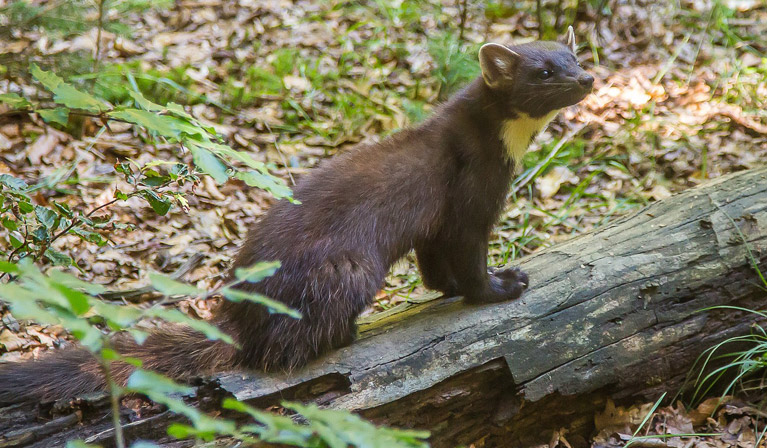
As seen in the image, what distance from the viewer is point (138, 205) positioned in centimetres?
634

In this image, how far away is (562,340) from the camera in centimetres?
414

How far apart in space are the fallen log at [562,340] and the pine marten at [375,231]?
171mm

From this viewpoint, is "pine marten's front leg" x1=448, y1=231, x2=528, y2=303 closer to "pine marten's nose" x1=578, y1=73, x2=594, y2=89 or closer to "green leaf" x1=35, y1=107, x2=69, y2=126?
"pine marten's nose" x1=578, y1=73, x2=594, y2=89

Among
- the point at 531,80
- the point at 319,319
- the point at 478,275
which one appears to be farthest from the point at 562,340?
the point at 531,80

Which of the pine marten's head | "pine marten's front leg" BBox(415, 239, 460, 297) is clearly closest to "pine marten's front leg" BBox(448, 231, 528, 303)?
"pine marten's front leg" BBox(415, 239, 460, 297)

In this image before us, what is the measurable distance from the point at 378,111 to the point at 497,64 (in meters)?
3.31

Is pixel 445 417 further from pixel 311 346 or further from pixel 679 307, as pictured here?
pixel 679 307

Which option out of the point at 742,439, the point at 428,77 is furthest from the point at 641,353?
the point at 428,77

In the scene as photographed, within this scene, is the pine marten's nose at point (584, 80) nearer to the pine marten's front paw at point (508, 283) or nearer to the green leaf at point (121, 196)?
the pine marten's front paw at point (508, 283)

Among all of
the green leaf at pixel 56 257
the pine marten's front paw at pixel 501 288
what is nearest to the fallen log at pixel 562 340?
the pine marten's front paw at pixel 501 288

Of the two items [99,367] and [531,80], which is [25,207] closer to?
[99,367]

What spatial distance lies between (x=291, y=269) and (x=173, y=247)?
242cm

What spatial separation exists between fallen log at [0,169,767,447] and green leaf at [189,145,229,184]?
1.27 metres

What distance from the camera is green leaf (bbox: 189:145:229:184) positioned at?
2.92 m
